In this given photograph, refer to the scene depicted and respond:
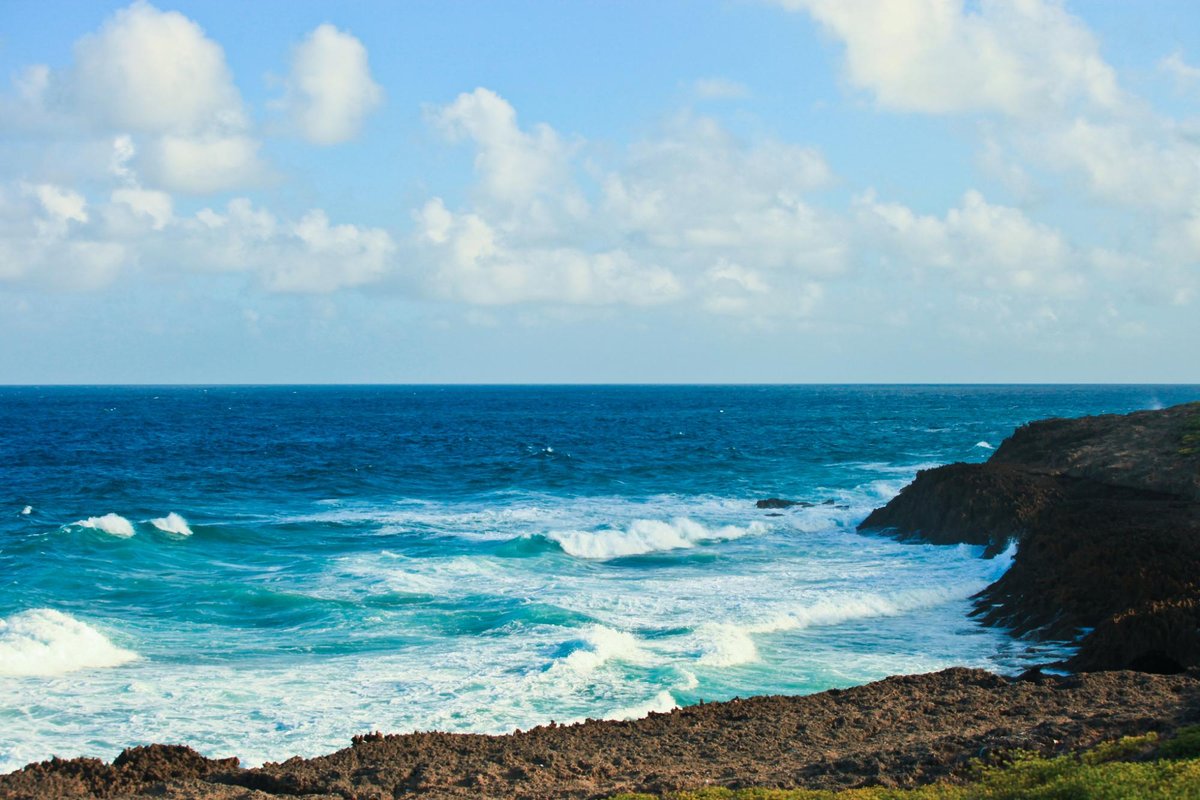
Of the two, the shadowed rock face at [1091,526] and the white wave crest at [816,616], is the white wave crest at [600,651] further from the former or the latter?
the shadowed rock face at [1091,526]

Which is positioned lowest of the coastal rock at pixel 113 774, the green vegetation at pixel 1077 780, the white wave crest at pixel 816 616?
the white wave crest at pixel 816 616

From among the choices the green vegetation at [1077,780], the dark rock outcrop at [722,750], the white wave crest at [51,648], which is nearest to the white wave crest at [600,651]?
the dark rock outcrop at [722,750]

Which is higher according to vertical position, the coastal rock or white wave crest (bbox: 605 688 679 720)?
the coastal rock

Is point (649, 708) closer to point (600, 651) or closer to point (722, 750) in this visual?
point (600, 651)

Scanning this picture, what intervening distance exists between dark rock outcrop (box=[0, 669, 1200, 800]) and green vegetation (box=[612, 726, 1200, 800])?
505mm

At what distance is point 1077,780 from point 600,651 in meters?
10.6

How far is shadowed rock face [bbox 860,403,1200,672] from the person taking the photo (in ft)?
57.0

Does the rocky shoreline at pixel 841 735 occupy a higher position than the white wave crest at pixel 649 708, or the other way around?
the rocky shoreline at pixel 841 735

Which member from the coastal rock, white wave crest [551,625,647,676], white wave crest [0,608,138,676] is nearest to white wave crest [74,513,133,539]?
white wave crest [0,608,138,676]

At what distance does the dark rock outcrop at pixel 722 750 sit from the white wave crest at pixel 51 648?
7693mm

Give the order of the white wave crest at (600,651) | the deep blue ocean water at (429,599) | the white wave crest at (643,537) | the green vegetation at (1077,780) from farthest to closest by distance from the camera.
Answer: the white wave crest at (643,537), the white wave crest at (600,651), the deep blue ocean water at (429,599), the green vegetation at (1077,780)

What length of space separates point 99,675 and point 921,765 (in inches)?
585

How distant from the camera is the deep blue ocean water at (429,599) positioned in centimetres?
1661

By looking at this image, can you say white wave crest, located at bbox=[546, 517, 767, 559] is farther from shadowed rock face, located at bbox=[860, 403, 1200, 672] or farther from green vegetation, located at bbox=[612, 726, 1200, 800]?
green vegetation, located at bbox=[612, 726, 1200, 800]
